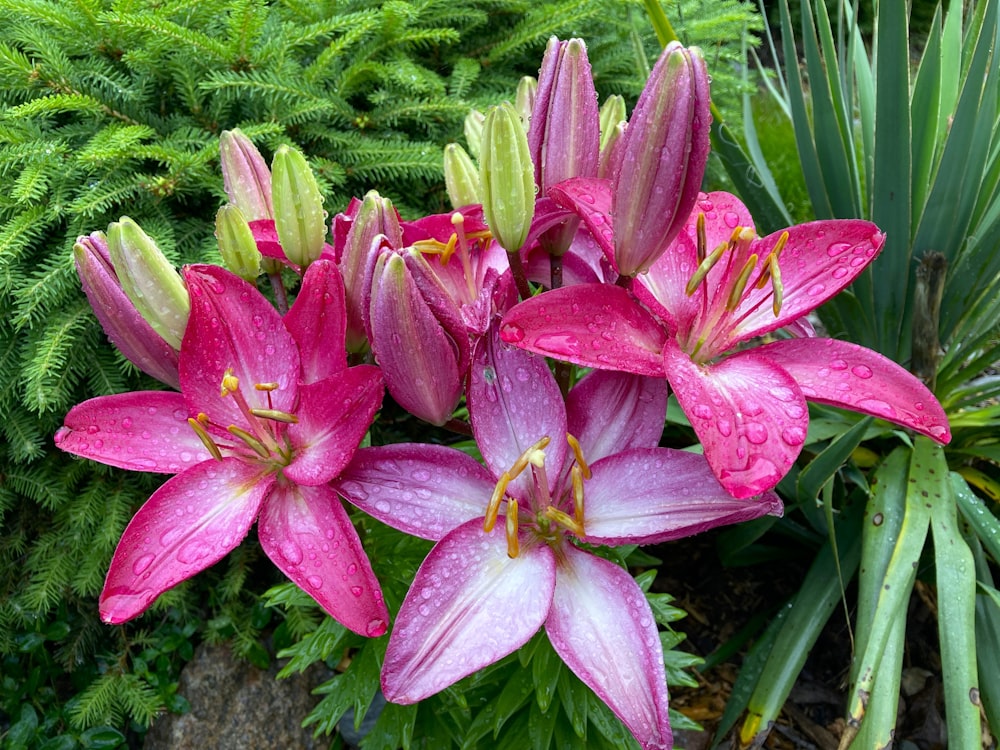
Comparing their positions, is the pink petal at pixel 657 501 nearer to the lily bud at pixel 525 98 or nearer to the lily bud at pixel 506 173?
the lily bud at pixel 506 173

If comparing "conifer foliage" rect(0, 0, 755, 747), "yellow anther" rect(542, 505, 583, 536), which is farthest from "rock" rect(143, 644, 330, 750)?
"yellow anther" rect(542, 505, 583, 536)

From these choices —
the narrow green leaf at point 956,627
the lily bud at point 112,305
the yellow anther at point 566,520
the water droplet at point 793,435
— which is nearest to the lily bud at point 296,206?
the lily bud at point 112,305

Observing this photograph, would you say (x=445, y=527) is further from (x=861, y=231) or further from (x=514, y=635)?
(x=861, y=231)

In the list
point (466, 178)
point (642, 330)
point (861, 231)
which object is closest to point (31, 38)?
point (466, 178)

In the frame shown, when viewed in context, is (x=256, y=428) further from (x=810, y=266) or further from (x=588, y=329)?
(x=810, y=266)

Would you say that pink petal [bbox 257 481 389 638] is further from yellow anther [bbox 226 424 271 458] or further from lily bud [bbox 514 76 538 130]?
lily bud [bbox 514 76 538 130]
